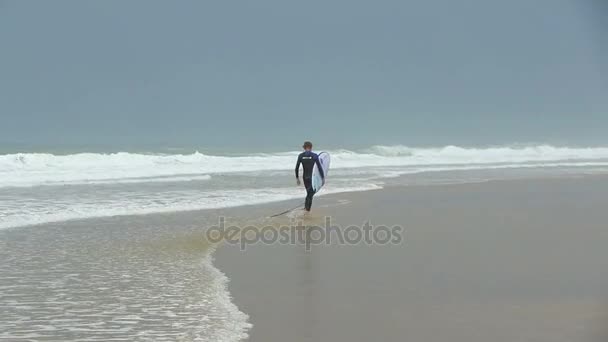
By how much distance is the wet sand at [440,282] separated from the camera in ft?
15.9

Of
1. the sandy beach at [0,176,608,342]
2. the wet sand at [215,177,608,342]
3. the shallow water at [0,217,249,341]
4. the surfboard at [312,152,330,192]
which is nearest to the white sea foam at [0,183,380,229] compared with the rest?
the sandy beach at [0,176,608,342]

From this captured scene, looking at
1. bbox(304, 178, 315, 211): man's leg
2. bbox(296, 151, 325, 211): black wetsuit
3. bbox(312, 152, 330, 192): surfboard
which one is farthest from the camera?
bbox(312, 152, 330, 192): surfboard

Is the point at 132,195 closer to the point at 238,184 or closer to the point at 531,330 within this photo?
the point at 238,184

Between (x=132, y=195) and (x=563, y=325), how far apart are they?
1291cm

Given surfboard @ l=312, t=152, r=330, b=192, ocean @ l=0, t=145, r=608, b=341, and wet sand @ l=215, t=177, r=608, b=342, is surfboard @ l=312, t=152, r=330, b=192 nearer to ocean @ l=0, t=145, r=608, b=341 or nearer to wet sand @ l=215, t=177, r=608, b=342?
wet sand @ l=215, t=177, r=608, b=342

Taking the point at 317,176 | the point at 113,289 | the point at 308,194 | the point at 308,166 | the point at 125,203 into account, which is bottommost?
the point at 113,289

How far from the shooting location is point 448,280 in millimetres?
6391

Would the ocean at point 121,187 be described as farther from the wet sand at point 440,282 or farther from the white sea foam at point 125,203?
the wet sand at point 440,282

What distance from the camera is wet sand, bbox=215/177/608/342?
4844mm

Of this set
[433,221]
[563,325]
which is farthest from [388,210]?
[563,325]

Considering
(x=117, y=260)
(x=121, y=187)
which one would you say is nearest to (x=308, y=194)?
(x=117, y=260)

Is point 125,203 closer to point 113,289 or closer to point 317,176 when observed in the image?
point 317,176

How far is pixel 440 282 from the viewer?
20.7ft

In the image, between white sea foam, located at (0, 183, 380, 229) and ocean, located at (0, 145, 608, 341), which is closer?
ocean, located at (0, 145, 608, 341)
